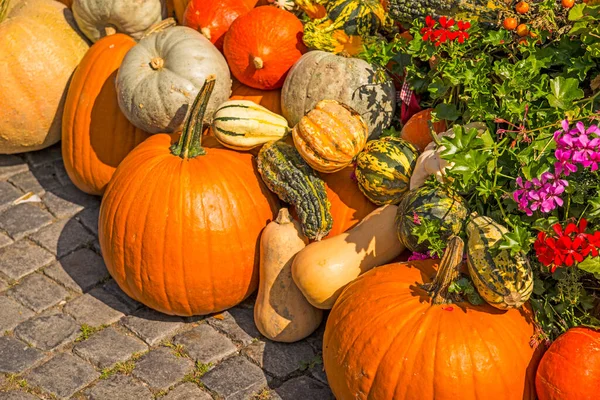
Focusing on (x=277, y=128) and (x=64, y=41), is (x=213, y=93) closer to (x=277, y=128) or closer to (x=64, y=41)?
(x=277, y=128)

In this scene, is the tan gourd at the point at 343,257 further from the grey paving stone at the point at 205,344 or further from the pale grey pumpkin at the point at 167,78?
the pale grey pumpkin at the point at 167,78

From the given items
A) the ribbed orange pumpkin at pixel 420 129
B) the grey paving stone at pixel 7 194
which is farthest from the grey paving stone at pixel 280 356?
the grey paving stone at pixel 7 194

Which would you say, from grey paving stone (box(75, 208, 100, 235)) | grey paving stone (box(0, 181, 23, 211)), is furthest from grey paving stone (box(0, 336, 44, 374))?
grey paving stone (box(0, 181, 23, 211))

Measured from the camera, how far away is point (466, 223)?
366cm

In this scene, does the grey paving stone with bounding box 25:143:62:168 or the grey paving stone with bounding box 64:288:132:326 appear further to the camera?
the grey paving stone with bounding box 25:143:62:168

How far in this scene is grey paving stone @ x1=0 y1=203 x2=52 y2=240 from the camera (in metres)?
4.97

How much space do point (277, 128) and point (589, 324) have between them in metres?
1.86

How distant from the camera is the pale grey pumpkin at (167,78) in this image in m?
4.43

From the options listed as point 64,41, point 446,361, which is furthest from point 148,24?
point 446,361

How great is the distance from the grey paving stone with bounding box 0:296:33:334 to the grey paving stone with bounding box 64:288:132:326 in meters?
0.22

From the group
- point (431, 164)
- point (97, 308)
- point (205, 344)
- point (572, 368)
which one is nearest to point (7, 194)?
point (97, 308)

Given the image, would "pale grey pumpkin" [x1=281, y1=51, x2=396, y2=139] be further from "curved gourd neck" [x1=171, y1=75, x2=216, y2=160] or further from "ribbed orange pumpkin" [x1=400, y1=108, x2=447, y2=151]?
"curved gourd neck" [x1=171, y1=75, x2=216, y2=160]

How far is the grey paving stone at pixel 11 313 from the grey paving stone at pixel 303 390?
1.46m

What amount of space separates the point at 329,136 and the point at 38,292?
6.12ft
